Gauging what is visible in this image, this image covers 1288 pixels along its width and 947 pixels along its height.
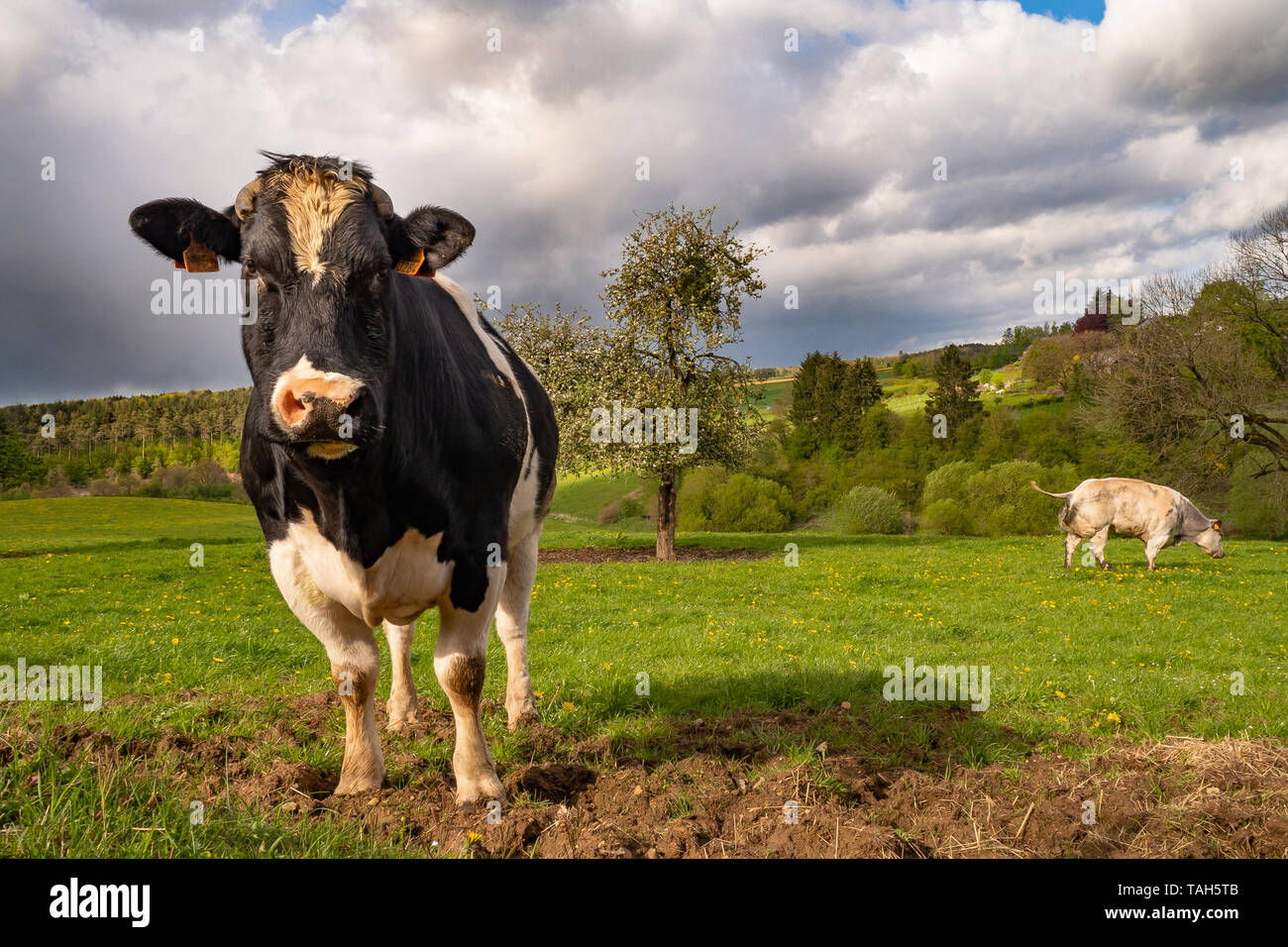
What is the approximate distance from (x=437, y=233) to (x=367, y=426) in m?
1.29

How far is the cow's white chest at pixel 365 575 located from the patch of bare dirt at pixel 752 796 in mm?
1030

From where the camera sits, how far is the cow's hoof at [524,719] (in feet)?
17.6

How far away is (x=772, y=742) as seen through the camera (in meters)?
5.10

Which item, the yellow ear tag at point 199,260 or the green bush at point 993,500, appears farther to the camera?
the green bush at point 993,500

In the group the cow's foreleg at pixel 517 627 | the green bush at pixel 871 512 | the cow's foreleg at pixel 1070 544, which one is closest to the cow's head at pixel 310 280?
the cow's foreleg at pixel 517 627

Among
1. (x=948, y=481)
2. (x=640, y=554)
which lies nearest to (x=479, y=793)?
(x=640, y=554)

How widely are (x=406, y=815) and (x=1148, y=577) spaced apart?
1820 centimetres

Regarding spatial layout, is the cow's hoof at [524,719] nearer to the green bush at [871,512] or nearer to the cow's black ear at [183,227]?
the cow's black ear at [183,227]

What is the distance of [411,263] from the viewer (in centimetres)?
357

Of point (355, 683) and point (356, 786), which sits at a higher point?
point (355, 683)

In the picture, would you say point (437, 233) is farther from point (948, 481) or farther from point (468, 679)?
point (948, 481)
